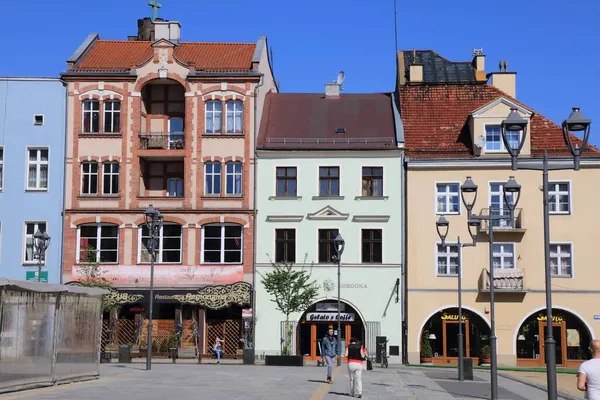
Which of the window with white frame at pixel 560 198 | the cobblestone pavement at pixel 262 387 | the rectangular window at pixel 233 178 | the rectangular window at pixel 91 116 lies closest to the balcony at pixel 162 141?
the rectangular window at pixel 91 116

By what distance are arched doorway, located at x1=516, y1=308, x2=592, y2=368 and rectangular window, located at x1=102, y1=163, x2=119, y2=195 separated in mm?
21607

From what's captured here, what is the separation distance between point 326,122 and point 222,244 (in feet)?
29.6

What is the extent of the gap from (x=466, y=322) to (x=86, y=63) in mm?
23991

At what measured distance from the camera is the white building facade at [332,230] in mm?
45812

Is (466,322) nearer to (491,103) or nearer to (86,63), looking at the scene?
(491,103)

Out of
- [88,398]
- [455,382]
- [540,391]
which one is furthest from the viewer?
[455,382]

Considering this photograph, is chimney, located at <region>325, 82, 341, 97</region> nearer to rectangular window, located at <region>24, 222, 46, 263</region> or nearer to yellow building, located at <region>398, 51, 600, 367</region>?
Answer: yellow building, located at <region>398, 51, 600, 367</region>

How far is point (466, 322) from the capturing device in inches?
1795

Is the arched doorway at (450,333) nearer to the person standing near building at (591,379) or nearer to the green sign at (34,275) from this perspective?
the green sign at (34,275)

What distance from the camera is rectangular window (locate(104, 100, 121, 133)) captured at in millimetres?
47375

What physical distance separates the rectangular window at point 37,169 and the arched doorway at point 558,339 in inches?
997

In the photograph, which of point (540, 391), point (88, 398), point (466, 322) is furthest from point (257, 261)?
point (88, 398)

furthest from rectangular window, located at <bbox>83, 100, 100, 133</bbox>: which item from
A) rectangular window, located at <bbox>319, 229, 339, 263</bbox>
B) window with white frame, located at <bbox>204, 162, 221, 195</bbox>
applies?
rectangular window, located at <bbox>319, 229, 339, 263</bbox>

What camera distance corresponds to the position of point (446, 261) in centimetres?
4578
